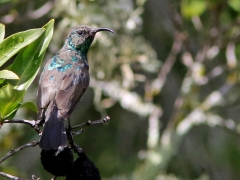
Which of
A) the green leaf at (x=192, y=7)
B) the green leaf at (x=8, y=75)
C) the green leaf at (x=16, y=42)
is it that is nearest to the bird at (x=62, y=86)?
the green leaf at (x=8, y=75)

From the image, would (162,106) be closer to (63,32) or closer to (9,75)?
(63,32)

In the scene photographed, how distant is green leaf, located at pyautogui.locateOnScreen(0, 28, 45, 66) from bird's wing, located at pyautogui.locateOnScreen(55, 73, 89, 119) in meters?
0.61

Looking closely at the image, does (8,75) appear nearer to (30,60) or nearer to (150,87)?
(30,60)

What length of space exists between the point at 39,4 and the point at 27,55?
402cm

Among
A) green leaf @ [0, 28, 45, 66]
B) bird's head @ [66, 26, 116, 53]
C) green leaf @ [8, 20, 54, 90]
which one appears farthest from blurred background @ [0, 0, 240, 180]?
green leaf @ [0, 28, 45, 66]

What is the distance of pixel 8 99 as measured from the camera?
9.40ft

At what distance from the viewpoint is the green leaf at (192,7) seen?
5797mm

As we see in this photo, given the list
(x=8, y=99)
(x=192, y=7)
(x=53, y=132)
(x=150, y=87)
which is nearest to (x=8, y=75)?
(x=8, y=99)

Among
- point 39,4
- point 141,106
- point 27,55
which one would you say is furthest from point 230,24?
point 27,55

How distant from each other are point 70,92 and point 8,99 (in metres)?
0.86

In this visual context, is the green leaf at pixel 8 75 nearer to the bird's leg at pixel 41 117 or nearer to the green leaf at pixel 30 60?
the green leaf at pixel 30 60

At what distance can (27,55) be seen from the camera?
10.0 ft

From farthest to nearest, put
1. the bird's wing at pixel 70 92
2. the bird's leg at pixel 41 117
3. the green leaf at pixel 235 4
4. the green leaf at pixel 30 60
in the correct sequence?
the green leaf at pixel 235 4 < the bird's wing at pixel 70 92 < the bird's leg at pixel 41 117 < the green leaf at pixel 30 60

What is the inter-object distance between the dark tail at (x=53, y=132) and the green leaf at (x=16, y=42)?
1.33 ft
